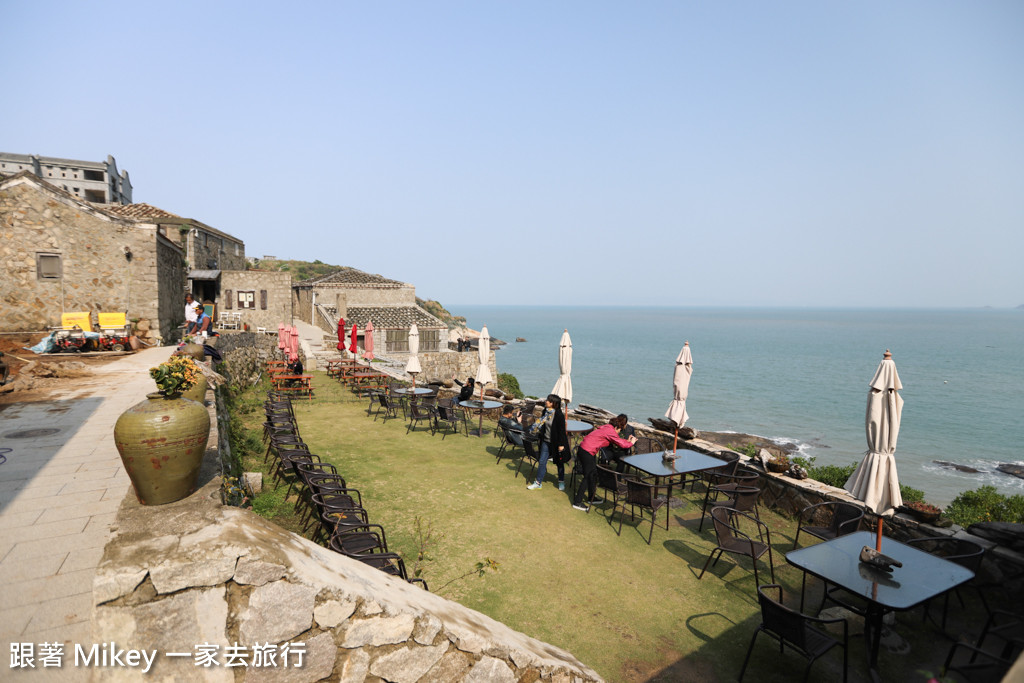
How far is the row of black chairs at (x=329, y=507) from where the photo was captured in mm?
5074

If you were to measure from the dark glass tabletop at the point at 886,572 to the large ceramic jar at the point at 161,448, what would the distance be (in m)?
5.54

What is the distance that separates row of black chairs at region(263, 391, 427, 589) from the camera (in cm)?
507

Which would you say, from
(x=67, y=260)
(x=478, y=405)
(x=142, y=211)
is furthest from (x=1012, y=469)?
(x=142, y=211)

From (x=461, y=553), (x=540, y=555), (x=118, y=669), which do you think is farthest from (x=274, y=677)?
(x=540, y=555)

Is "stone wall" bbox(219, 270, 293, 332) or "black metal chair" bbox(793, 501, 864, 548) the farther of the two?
"stone wall" bbox(219, 270, 293, 332)

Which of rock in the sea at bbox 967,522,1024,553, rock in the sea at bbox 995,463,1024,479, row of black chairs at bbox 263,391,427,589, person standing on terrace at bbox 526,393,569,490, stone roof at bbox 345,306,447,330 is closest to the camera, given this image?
row of black chairs at bbox 263,391,427,589

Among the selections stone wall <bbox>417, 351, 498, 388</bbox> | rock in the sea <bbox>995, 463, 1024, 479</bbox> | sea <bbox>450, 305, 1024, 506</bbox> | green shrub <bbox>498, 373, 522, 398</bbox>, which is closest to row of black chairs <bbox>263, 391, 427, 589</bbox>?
green shrub <bbox>498, 373, 522, 398</bbox>

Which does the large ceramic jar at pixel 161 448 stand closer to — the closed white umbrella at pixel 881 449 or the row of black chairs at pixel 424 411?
the closed white umbrella at pixel 881 449

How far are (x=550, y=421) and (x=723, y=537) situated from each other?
11.4ft

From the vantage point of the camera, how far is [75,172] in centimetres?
6222

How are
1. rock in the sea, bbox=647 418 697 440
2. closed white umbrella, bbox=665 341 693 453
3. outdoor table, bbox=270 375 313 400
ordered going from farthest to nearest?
1. outdoor table, bbox=270 375 313 400
2. rock in the sea, bbox=647 418 697 440
3. closed white umbrella, bbox=665 341 693 453

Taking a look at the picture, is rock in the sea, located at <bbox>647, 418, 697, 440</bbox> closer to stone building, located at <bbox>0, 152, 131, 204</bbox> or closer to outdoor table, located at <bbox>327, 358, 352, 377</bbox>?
outdoor table, located at <bbox>327, 358, 352, 377</bbox>

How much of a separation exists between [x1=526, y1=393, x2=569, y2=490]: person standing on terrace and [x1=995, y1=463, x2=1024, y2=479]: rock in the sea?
30.7 meters

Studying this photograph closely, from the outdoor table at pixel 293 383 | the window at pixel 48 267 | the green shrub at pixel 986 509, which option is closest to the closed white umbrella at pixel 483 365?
Result: the outdoor table at pixel 293 383
